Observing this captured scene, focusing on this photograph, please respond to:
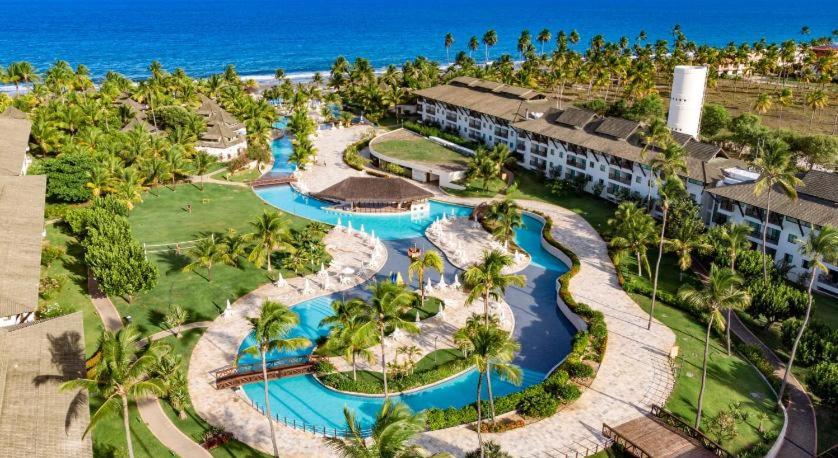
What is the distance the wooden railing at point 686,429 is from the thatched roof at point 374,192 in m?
38.6

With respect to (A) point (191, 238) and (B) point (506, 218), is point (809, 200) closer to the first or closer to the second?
(B) point (506, 218)

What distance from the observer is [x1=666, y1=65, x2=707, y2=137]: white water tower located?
77.8 metres

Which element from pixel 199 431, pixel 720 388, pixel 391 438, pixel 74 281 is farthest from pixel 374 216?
pixel 391 438

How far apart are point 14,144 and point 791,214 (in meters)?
78.2

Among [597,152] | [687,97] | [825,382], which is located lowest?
[825,382]

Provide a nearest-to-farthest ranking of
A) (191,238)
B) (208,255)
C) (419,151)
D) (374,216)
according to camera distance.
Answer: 1. (208,255)
2. (191,238)
3. (374,216)
4. (419,151)

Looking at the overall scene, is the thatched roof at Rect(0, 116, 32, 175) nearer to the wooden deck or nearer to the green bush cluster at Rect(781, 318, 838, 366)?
the wooden deck

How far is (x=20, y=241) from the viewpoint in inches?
1753

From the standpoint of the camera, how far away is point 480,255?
5825cm

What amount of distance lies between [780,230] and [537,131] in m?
31.4

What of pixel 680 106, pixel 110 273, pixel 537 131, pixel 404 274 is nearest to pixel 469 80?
pixel 537 131

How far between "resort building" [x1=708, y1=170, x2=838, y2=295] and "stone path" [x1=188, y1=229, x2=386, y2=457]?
33.4m

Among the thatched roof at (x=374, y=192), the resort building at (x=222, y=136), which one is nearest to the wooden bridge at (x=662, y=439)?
the thatched roof at (x=374, y=192)

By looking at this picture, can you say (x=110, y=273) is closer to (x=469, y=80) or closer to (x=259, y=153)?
(x=259, y=153)
